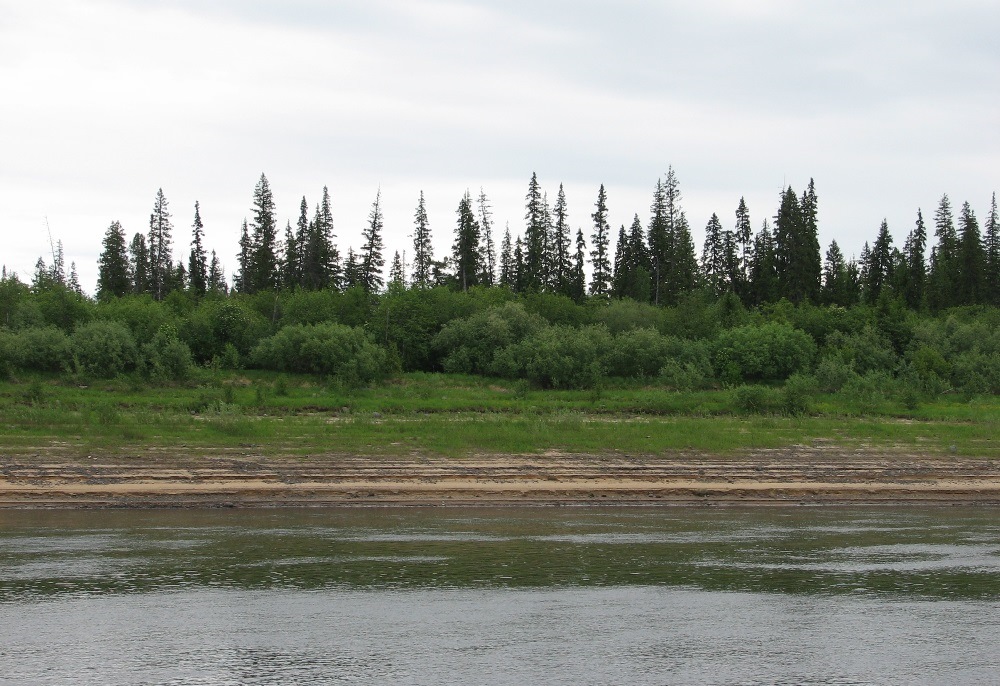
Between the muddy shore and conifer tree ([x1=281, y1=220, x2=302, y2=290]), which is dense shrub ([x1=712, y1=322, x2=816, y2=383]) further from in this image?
conifer tree ([x1=281, y1=220, x2=302, y2=290])

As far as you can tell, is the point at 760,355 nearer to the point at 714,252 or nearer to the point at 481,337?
the point at 481,337

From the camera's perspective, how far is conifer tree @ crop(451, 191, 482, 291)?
99000 millimetres

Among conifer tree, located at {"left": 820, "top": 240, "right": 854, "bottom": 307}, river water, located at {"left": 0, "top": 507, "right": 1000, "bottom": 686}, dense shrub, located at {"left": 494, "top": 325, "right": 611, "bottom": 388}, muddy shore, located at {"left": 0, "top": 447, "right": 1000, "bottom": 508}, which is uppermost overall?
conifer tree, located at {"left": 820, "top": 240, "right": 854, "bottom": 307}

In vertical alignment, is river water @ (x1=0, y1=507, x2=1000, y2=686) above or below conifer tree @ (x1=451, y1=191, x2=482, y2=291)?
below

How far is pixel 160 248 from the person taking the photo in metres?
103

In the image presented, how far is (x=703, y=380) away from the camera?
56.0m

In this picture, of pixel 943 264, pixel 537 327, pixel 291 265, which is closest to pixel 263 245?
pixel 291 265

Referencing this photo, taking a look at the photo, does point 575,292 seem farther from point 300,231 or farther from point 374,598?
point 374,598

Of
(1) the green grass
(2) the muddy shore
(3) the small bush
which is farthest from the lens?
(3) the small bush

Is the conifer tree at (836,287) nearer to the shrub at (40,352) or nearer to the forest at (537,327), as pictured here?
the forest at (537,327)

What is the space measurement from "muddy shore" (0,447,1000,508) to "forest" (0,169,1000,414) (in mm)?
10109

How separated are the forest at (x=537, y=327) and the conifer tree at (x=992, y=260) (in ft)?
0.89

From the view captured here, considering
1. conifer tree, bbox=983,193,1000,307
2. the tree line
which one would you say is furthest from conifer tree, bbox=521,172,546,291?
conifer tree, bbox=983,193,1000,307

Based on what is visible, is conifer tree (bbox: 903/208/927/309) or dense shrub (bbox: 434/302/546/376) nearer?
dense shrub (bbox: 434/302/546/376)
